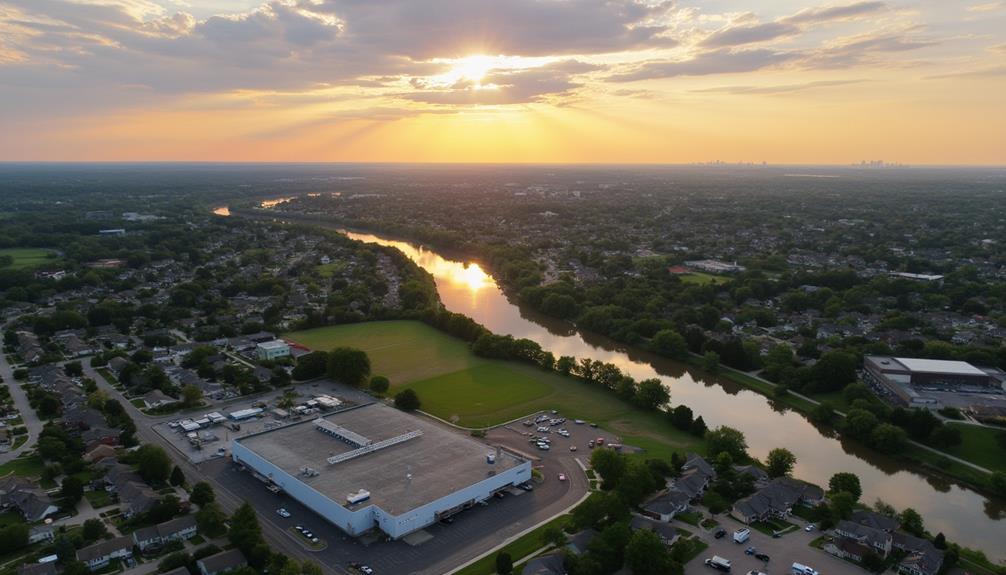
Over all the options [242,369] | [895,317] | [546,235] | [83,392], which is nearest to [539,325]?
[242,369]

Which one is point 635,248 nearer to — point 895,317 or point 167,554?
point 895,317

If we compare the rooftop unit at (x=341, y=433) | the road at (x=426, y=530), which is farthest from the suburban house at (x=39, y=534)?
the rooftop unit at (x=341, y=433)

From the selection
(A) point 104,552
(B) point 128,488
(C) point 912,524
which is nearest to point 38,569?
(A) point 104,552

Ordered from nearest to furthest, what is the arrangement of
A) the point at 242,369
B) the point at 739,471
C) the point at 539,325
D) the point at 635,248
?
the point at 739,471 < the point at 242,369 < the point at 539,325 < the point at 635,248

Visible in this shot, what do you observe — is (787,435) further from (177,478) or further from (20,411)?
(20,411)

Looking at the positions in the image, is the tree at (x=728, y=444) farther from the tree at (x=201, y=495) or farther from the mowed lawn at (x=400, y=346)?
the tree at (x=201, y=495)

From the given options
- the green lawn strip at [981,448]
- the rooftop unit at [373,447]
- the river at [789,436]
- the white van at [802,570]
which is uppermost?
the rooftop unit at [373,447]

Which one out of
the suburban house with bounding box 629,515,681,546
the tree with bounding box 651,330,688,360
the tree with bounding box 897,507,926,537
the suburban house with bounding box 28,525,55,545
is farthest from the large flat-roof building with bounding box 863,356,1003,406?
the suburban house with bounding box 28,525,55,545
